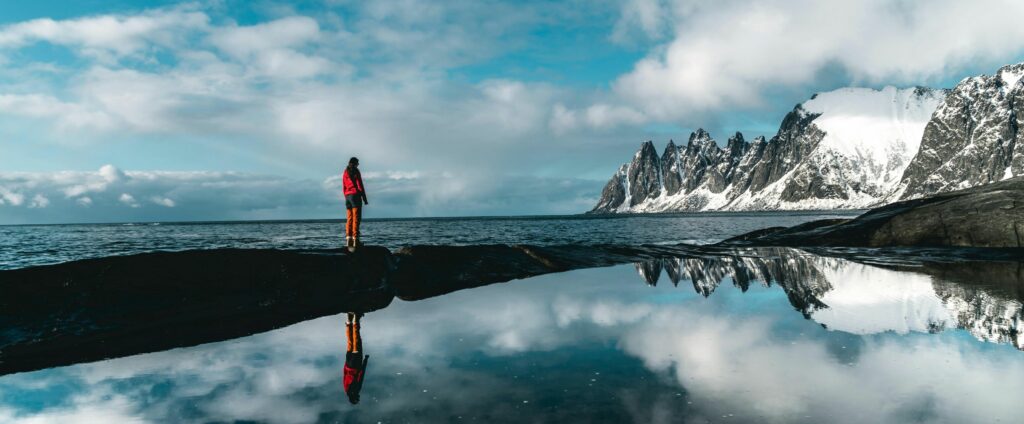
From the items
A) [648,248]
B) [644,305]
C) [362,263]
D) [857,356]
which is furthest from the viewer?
[648,248]

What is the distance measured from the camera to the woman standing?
58.2 feet

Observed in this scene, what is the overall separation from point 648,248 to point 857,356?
23257 millimetres

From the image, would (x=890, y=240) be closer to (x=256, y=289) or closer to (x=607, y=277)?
(x=607, y=277)

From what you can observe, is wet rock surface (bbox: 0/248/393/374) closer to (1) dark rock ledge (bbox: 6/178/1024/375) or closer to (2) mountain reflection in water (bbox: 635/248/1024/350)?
(1) dark rock ledge (bbox: 6/178/1024/375)

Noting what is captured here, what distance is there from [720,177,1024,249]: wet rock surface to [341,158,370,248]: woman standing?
24442 mm

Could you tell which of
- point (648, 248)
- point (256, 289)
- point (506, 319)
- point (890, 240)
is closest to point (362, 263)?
point (256, 289)

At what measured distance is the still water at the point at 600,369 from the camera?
5.70 meters

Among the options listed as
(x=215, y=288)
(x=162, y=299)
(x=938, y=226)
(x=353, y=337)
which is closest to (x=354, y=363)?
(x=353, y=337)

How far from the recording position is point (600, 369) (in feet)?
23.6

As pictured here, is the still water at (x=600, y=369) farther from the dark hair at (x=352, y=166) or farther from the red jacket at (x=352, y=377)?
the dark hair at (x=352, y=166)

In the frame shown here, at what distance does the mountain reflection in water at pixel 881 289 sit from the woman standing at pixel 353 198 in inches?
374

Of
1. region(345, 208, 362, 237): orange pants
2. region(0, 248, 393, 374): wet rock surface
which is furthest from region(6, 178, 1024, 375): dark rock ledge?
region(345, 208, 362, 237): orange pants

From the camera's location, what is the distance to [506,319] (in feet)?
36.8

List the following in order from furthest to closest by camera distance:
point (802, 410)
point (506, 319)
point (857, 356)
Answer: point (506, 319)
point (857, 356)
point (802, 410)
